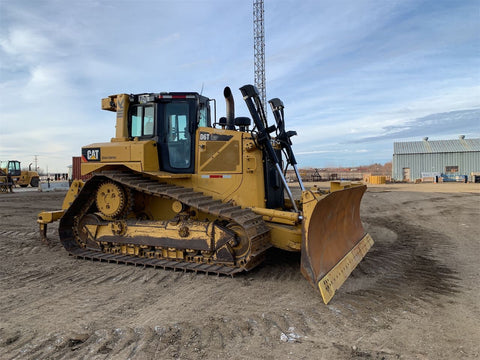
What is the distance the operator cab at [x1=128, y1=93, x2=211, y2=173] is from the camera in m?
6.82

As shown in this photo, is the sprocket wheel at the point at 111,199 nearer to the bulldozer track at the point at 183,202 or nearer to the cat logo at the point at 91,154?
the bulldozer track at the point at 183,202

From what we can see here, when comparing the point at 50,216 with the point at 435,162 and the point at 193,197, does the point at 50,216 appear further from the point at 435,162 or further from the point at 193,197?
the point at 435,162

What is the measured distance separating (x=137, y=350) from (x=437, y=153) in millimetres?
43676


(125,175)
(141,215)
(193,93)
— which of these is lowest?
→ (141,215)

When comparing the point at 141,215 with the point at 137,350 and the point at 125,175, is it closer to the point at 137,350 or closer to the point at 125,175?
the point at 125,175

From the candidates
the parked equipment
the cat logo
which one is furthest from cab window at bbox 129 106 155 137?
the parked equipment

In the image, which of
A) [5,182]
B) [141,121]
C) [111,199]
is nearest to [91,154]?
[111,199]

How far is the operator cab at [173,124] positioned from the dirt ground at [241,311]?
2250 millimetres

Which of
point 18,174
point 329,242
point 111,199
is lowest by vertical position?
point 329,242

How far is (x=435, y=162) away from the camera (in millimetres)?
39375

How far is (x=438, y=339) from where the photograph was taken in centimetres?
351

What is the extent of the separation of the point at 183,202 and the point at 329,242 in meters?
2.60

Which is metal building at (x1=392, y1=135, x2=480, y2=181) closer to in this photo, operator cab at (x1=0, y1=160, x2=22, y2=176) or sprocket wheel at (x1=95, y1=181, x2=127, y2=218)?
sprocket wheel at (x1=95, y1=181, x2=127, y2=218)

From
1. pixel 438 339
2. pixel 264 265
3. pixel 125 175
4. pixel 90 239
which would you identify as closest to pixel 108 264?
pixel 90 239
